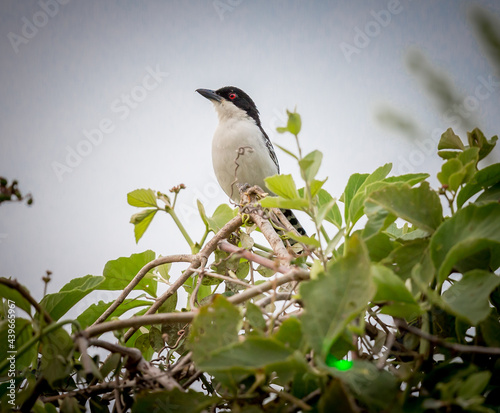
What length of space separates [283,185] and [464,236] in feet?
1.18

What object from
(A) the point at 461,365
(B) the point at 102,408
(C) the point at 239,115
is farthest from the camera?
(C) the point at 239,115

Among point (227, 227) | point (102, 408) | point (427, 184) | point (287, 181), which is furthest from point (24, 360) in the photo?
point (427, 184)

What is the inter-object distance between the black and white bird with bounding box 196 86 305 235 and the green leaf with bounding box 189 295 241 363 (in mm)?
3693

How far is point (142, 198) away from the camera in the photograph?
1400 mm

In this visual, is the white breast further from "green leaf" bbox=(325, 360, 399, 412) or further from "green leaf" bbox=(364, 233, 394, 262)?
"green leaf" bbox=(325, 360, 399, 412)

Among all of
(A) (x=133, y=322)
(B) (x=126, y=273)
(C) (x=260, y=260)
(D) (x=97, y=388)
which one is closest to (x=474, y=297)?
(C) (x=260, y=260)

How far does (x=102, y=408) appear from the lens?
101cm

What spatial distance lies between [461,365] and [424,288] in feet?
0.66

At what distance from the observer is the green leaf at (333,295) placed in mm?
621

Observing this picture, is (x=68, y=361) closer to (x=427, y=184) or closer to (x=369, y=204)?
(x=369, y=204)

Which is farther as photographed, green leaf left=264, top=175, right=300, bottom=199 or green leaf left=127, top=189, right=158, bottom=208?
green leaf left=127, top=189, right=158, bottom=208

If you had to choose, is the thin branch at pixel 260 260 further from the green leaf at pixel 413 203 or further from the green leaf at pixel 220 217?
the green leaf at pixel 220 217

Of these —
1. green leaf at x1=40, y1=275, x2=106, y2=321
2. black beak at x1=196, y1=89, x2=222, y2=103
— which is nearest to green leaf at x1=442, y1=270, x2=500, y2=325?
green leaf at x1=40, y1=275, x2=106, y2=321

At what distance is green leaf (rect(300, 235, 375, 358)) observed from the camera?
0.62 m
